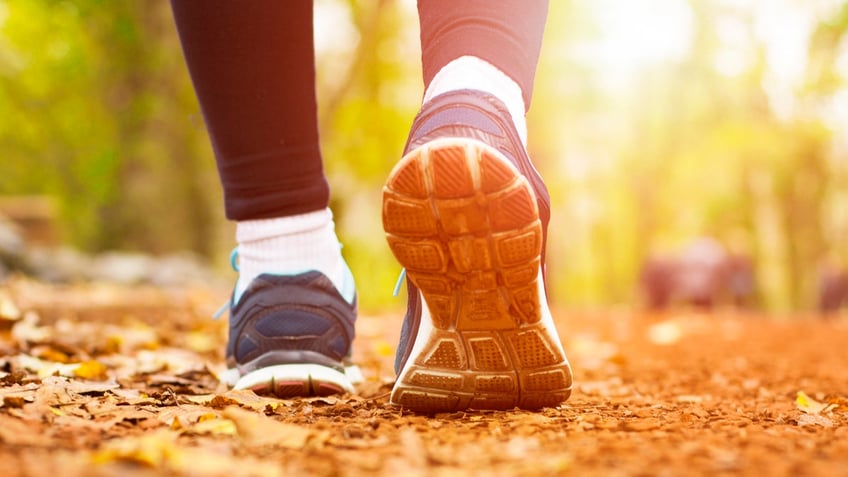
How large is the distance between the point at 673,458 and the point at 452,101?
65 cm

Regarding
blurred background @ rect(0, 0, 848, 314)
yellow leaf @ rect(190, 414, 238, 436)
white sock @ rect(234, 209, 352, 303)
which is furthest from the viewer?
blurred background @ rect(0, 0, 848, 314)

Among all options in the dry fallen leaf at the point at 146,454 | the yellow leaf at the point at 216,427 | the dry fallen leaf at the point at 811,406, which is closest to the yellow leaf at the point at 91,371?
the yellow leaf at the point at 216,427

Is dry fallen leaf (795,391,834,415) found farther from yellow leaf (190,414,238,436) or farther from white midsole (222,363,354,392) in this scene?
yellow leaf (190,414,238,436)

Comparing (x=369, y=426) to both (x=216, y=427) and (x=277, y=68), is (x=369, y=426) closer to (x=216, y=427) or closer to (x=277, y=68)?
(x=216, y=427)

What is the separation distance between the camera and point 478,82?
1380 millimetres

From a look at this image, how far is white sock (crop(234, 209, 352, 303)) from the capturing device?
64.4 inches

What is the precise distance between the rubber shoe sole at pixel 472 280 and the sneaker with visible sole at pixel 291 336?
0.96ft

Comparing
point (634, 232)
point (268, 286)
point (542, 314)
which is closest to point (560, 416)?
point (542, 314)

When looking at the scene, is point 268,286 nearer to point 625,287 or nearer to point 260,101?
point 260,101

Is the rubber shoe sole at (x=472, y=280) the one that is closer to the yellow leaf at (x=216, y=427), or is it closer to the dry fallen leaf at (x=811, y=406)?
the yellow leaf at (x=216, y=427)

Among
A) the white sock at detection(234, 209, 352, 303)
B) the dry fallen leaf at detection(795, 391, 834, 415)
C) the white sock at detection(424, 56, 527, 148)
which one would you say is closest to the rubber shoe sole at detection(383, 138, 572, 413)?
the white sock at detection(424, 56, 527, 148)

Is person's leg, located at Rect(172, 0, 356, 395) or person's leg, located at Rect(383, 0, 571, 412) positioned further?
person's leg, located at Rect(172, 0, 356, 395)

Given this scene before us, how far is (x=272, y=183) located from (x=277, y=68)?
0.22 metres

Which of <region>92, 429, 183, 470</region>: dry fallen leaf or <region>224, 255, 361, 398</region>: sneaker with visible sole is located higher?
<region>224, 255, 361, 398</region>: sneaker with visible sole
